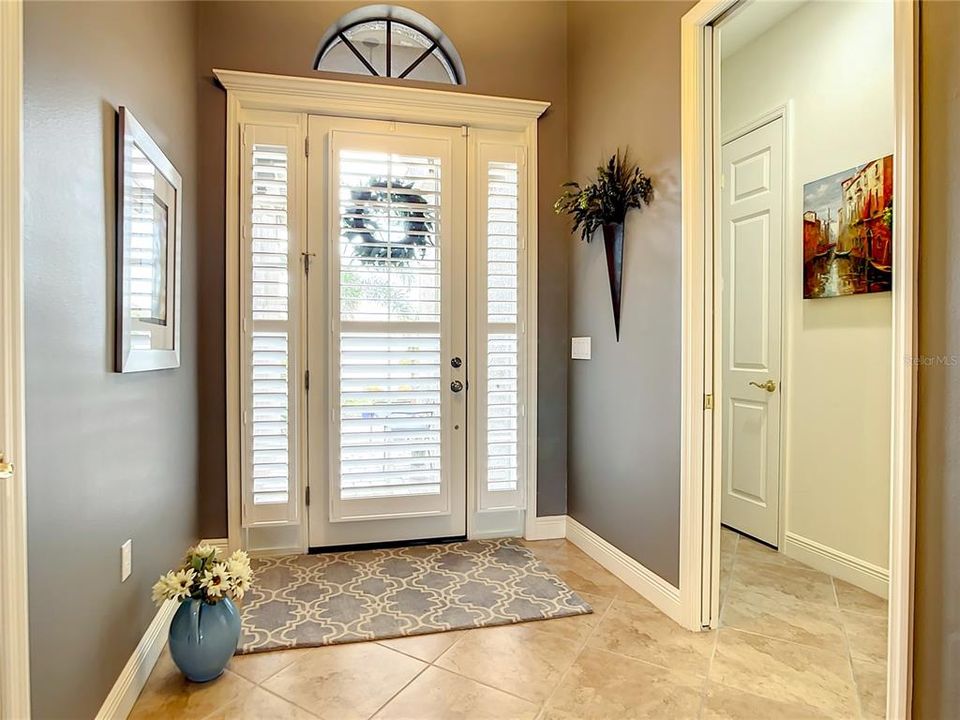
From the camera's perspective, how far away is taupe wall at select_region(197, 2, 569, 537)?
113 inches

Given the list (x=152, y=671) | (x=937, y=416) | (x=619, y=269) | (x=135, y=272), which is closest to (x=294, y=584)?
(x=152, y=671)

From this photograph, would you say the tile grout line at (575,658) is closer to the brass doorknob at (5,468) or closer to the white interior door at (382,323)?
the white interior door at (382,323)

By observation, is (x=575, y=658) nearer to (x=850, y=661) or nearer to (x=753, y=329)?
(x=850, y=661)

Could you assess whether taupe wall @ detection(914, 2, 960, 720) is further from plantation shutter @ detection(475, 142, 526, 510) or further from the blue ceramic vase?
plantation shutter @ detection(475, 142, 526, 510)

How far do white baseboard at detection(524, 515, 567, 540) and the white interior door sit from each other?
554mm

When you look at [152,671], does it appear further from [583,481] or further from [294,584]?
[583,481]

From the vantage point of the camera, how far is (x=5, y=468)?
42.0 inches

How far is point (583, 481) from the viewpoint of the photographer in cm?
315

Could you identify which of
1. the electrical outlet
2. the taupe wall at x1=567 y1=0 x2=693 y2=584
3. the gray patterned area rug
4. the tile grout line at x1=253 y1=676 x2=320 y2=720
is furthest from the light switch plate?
the electrical outlet

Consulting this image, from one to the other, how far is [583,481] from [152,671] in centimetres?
212

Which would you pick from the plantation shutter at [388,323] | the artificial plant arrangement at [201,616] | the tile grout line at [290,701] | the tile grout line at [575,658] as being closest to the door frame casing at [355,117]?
the plantation shutter at [388,323]

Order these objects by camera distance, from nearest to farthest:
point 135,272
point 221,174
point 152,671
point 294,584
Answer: point 135,272
point 152,671
point 294,584
point 221,174

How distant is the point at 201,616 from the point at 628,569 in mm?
1802
